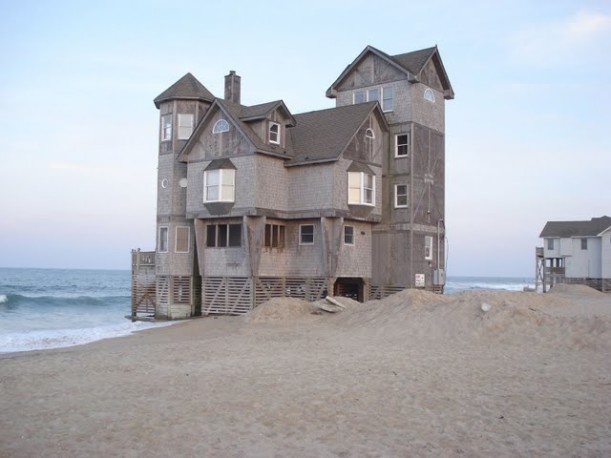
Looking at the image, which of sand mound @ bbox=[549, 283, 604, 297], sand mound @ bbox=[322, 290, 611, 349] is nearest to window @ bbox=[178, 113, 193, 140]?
sand mound @ bbox=[322, 290, 611, 349]

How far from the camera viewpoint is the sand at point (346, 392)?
31.2 feet

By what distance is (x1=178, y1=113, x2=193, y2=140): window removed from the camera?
116 ft

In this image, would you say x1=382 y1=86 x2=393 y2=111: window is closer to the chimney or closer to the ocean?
the chimney

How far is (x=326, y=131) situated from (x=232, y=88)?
641cm

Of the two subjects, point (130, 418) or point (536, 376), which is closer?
point (130, 418)

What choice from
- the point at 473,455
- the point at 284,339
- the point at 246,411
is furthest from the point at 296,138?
the point at 473,455

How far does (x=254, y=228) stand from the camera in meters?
31.7

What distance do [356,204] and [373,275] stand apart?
15.9 feet

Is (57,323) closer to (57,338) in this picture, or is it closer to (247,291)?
(57,338)

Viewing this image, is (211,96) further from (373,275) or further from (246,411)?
(246,411)

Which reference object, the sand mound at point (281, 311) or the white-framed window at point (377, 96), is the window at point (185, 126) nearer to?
the white-framed window at point (377, 96)

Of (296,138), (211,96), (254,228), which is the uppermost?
(211,96)

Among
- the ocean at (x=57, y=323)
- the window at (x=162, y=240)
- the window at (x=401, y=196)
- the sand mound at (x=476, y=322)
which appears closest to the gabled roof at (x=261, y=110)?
the window at (x=401, y=196)

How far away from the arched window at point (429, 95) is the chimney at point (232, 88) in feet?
33.7
